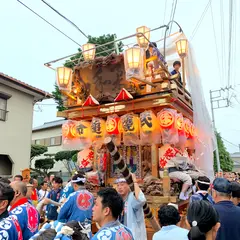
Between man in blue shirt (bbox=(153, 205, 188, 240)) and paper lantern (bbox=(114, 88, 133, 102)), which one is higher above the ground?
paper lantern (bbox=(114, 88, 133, 102))

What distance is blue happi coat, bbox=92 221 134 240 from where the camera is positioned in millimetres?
2067

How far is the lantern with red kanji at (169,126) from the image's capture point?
611 cm

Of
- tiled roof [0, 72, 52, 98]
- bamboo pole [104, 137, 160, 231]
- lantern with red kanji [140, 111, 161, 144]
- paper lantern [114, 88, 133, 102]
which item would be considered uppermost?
tiled roof [0, 72, 52, 98]

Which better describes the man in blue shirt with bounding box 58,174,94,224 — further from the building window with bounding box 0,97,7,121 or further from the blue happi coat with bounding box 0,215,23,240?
the building window with bounding box 0,97,7,121

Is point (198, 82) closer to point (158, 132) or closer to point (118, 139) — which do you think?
point (158, 132)

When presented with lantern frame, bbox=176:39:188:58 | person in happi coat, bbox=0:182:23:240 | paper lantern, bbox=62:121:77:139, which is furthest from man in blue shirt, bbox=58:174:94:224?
lantern frame, bbox=176:39:188:58

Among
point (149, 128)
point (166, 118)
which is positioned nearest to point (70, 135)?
point (149, 128)

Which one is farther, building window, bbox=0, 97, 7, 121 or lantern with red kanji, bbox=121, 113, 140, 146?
building window, bbox=0, 97, 7, 121

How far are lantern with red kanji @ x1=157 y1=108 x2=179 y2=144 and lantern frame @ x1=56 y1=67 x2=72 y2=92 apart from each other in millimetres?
3005

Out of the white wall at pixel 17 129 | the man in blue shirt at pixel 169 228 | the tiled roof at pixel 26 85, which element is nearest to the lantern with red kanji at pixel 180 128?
the man in blue shirt at pixel 169 228

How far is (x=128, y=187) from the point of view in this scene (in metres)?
3.85

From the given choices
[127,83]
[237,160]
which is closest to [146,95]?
[127,83]

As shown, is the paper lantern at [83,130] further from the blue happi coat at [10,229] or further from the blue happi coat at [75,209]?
the blue happi coat at [10,229]

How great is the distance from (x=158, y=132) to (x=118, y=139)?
4.54ft
